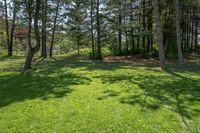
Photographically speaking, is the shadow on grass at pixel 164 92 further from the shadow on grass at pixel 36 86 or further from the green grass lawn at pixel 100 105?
the shadow on grass at pixel 36 86

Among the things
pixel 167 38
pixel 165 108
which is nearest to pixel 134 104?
pixel 165 108

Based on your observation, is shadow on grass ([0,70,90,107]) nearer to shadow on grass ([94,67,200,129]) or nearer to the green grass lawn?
the green grass lawn

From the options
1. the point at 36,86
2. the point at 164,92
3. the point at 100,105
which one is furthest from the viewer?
the point at 36,86

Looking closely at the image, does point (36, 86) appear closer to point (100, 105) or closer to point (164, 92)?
point (100, 105)

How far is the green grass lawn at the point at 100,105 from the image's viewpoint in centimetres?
644

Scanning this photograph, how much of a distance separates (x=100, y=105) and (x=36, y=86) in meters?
3.45

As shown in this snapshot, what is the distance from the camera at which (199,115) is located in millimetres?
7223

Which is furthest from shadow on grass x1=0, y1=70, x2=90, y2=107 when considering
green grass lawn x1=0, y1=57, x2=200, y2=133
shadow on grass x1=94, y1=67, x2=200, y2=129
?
shadow on grass x1=94, y1=67, x2=200, y2=129

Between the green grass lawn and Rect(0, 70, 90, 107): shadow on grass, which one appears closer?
the green grass lawn

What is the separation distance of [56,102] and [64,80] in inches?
137

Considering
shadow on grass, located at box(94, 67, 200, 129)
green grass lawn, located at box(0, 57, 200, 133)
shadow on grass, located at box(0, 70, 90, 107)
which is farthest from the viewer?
shadow on grass, located at box(0, 70, 90, 107)

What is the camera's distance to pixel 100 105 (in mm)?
7875

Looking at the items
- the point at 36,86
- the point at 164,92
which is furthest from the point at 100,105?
the point at 36,86

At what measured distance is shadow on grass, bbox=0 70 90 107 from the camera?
887cm
